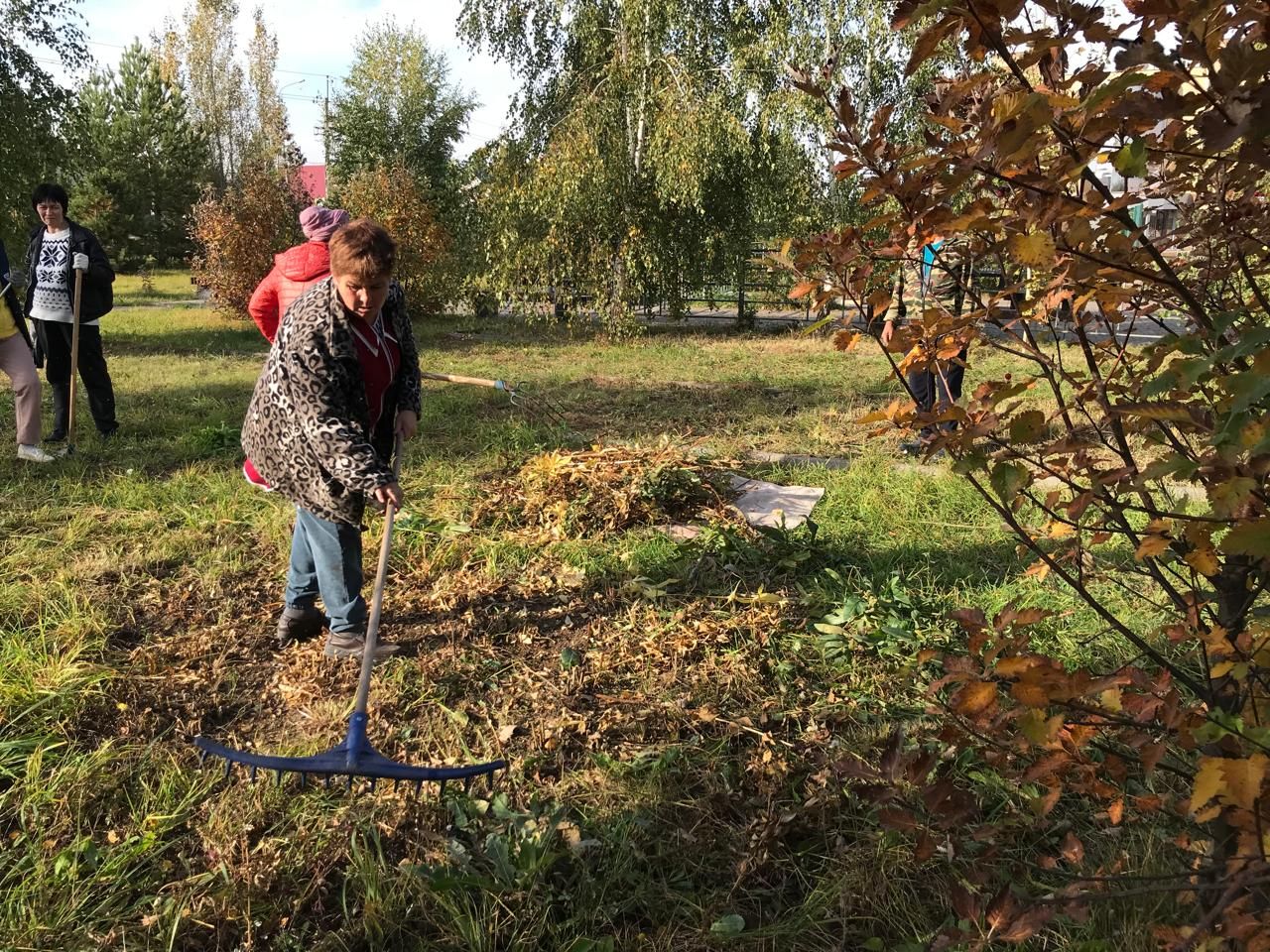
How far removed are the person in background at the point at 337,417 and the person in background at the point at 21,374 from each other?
3.09 meters

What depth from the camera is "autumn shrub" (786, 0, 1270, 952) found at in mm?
931

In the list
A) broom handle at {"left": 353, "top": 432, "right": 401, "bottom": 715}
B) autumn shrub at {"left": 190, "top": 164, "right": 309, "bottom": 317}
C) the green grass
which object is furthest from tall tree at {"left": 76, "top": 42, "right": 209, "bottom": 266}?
broom handle at {"left": 353, "top": 432, "right": 401, "bottom": 715}

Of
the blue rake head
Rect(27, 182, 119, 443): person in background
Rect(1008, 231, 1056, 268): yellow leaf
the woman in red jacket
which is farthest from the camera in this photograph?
Rect(27, 182, 119, 443): person in background

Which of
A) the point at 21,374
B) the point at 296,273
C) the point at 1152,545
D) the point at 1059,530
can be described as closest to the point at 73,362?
the point at 21,374

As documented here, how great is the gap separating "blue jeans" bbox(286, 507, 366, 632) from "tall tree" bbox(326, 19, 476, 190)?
82.1 feet

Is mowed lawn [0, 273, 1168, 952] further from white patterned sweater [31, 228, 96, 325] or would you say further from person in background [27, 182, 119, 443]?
white patterned sweater [31, 228, 96, 325]

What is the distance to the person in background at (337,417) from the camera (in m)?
2.72

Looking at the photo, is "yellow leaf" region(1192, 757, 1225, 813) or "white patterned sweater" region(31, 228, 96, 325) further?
"white patterned sweater" region(31, 228, 96, 325)

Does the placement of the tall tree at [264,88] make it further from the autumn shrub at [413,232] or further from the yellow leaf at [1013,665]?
the yellow leaf at [1013,665]

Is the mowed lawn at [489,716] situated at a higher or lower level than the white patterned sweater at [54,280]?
lower

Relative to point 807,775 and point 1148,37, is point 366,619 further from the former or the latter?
point 1148,37

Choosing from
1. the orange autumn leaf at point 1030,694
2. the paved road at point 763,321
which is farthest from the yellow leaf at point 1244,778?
the paved road at point 763,321

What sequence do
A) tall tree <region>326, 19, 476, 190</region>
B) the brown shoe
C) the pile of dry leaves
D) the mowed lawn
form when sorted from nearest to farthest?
1. the mowed lawn
2. the brown shoe
3. the pile of dry leaves
4. tall tree <region>326, 19, 476, 190</region>

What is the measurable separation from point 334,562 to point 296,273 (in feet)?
7.17
